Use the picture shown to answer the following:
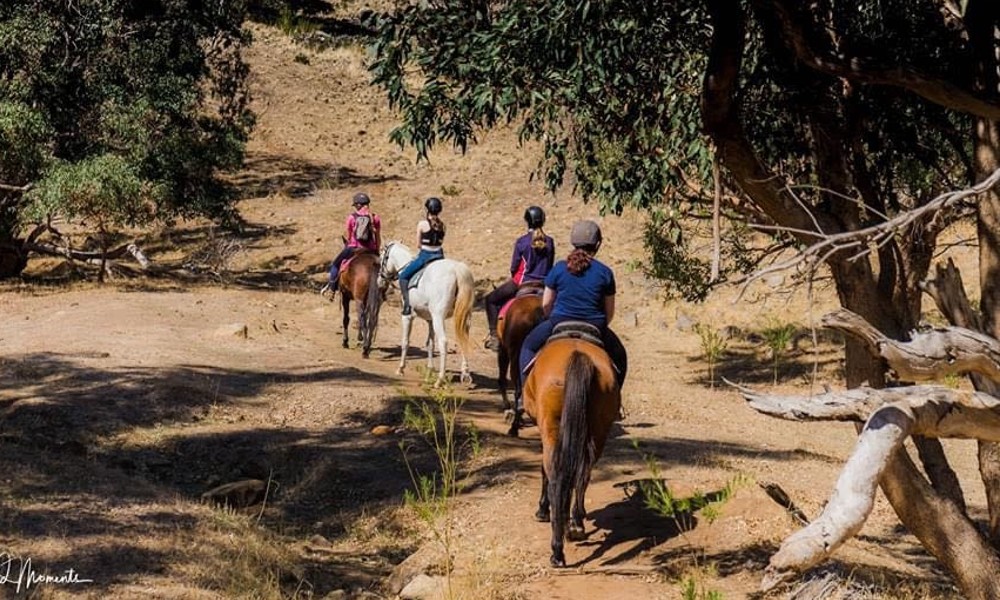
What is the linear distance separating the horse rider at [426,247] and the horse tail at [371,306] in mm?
1387

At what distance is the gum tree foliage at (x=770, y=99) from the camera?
7.96 metres

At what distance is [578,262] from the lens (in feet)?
32.2

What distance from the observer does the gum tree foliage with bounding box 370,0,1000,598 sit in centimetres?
796

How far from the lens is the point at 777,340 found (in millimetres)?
22453

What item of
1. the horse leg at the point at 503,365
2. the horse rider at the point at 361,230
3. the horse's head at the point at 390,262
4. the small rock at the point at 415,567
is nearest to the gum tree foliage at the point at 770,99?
the small rock at the point at 415,567

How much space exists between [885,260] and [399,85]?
4.03m

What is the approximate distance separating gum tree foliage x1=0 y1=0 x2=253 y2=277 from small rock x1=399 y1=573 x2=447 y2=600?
16065 mm

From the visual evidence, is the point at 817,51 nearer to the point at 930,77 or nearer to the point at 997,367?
the point at 930,77

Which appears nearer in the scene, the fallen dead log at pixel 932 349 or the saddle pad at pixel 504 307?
the fallen dead log at pixel 932 349

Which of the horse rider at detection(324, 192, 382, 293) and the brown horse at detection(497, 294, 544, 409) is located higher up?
the horse rider at detection(324, 192, 382, 293)

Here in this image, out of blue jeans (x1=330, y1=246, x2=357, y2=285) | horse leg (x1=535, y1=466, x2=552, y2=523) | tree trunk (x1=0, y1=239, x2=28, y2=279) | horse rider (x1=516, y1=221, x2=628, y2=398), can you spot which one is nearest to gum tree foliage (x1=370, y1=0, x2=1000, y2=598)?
horse rider (x1=516, y1=221, x2=628, y2=398)

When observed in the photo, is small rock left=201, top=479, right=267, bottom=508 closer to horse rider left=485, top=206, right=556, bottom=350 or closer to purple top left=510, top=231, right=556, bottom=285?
horse rider left=485, top=206, right=556, bottom=350

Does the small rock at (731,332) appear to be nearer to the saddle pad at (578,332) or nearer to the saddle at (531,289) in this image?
the saddle at (531,289)

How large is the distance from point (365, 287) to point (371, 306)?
31 cm
